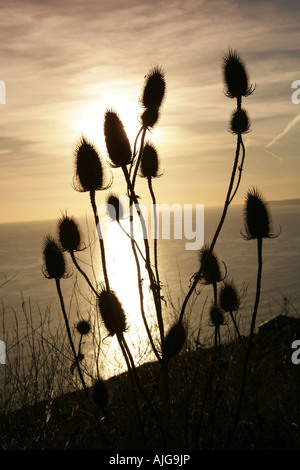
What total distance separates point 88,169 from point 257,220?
1.48 m

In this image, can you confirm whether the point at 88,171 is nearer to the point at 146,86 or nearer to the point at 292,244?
the point at 146,86

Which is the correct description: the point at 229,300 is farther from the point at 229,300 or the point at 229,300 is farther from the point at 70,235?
the point at 70,235

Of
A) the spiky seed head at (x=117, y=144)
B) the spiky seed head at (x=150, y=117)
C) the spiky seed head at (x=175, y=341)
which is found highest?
the spiky seed head at (x=150, y=117)

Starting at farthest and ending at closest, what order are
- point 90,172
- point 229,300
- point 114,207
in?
point 229,300 < point 114,207 < point 90,172

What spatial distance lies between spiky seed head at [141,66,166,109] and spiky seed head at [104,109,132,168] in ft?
1.00

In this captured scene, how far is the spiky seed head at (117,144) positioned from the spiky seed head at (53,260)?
1217 millimetres

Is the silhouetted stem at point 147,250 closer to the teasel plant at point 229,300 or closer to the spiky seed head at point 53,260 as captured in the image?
the spiky seed head at point 53,260

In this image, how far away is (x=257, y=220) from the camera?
440 cm

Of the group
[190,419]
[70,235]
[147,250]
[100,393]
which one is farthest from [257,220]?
[190,419]

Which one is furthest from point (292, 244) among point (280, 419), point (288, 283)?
point (280, 419)

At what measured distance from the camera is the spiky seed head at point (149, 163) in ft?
16.9

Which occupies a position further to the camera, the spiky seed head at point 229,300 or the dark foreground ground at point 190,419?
the spiky seed head at point 229,300

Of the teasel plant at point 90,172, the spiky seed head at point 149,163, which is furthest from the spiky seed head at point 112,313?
the spiky seed head at point 149,163
